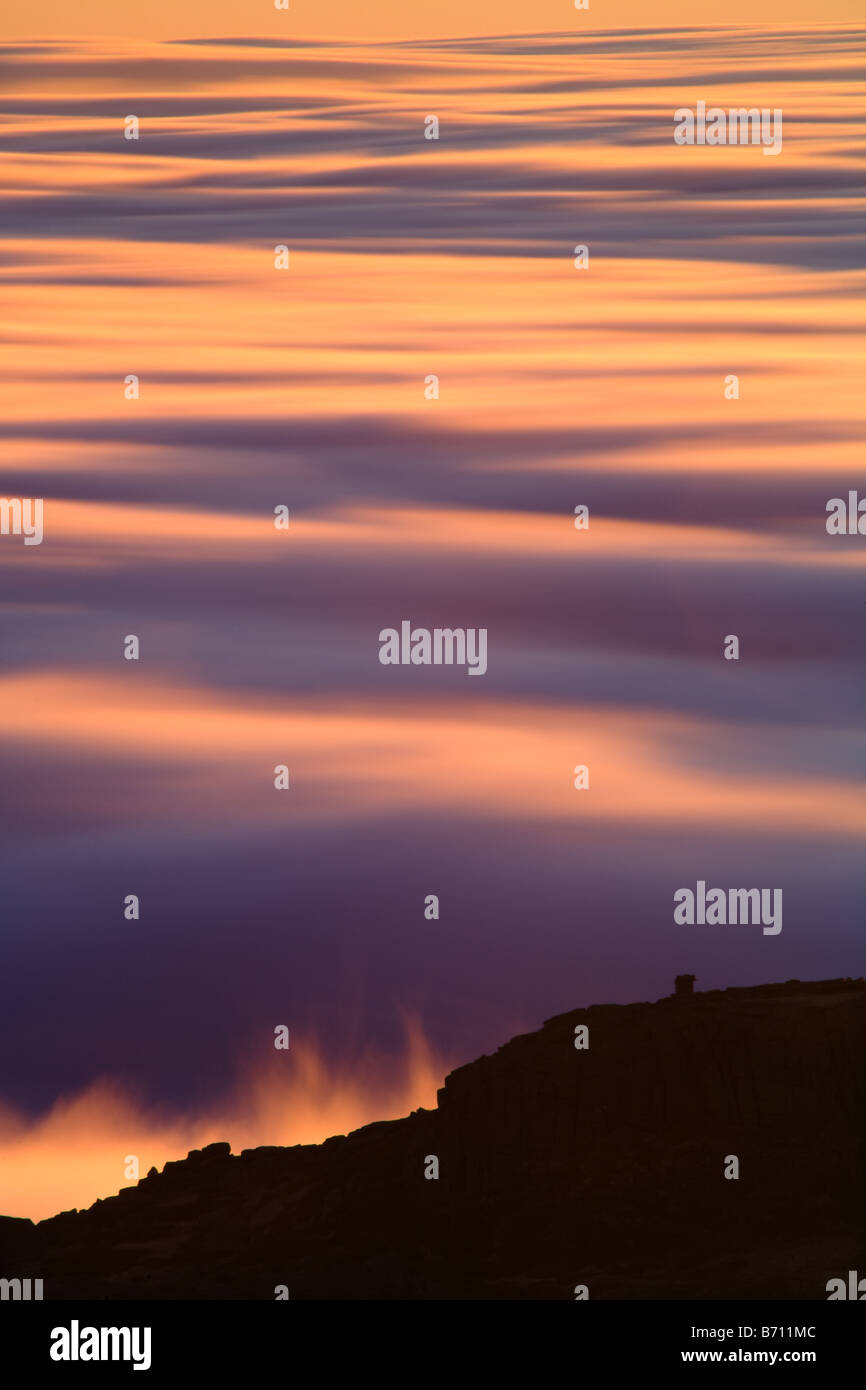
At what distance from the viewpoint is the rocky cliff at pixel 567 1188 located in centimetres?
1223

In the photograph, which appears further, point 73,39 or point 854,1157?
point 73,39

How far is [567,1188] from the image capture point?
1270cm

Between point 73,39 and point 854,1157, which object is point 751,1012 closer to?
point 854,1157

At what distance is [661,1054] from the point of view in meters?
13.2

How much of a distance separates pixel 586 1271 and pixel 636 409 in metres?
6.95

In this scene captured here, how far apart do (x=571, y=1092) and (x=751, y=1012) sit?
4.30 feet

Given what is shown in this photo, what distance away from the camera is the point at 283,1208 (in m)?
12.4

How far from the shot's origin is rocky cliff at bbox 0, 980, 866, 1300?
40.1ft
